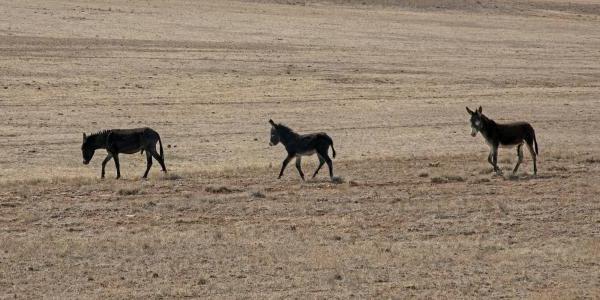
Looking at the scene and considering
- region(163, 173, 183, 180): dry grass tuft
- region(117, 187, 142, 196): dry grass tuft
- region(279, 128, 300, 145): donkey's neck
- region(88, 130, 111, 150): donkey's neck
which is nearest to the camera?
region(117, 187, 142, 196): dry grass tuft

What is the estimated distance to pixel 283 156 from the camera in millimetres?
33250

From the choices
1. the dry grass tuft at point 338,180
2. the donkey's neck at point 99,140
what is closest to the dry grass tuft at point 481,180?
the dry grass tuft at point 338,180

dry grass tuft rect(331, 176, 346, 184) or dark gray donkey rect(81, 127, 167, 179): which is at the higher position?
dark gray donkey rect(81, 127, 167, 179)

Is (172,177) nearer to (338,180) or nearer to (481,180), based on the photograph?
(338,180)

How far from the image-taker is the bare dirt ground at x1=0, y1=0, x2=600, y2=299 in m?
16.5

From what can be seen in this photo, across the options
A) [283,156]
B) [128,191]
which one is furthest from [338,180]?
[283,156]

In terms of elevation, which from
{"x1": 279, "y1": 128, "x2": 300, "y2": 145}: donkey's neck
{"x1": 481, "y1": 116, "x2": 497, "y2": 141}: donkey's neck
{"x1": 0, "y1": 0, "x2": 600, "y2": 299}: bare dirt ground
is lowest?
{"x1": 0, "y1": 0, "x2": 600, "y2": 299}: bare dirt ground

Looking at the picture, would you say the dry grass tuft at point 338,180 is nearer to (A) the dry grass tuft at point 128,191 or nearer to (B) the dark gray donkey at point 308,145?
(B) the dark gray donkey at point 308,145

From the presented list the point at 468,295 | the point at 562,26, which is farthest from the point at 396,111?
the point at 562,26

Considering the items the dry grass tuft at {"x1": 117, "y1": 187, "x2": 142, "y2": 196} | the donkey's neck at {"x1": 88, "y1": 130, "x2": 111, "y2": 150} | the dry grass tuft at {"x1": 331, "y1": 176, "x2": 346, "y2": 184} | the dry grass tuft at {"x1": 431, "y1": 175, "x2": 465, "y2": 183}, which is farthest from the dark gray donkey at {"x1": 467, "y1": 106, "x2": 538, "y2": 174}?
the donkey's neck at {"x1": 88, "y1": 130, "x2": 111, "y2": 150}

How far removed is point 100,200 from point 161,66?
33.1 m

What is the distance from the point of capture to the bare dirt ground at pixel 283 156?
1645cm

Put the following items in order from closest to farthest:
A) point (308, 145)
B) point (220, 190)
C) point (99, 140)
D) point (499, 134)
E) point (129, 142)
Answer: point (220, 190), point (308, 145), point (499, 134), point (129, 142), point (99, 140)

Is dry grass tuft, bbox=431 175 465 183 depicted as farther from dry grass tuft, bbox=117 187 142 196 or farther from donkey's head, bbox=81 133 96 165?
donkey's head, bbox=81 133 96 165
